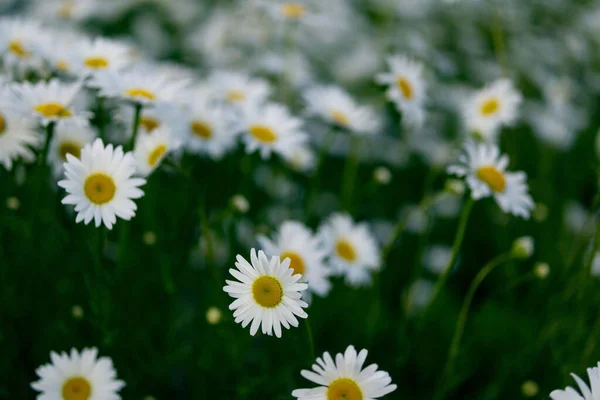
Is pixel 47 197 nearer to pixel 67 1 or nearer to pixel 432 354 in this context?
pixel 432 354

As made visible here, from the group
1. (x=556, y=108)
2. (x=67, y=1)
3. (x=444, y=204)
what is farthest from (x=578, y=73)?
(x=67, y=1)

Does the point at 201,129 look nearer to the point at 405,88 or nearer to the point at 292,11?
the point at 405,88

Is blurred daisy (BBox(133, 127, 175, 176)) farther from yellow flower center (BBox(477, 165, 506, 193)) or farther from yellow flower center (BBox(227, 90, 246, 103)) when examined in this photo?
yellow flower center (BBox(477, 165, 506, 193))

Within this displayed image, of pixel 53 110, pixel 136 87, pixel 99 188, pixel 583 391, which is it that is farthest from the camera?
pixel 136 87

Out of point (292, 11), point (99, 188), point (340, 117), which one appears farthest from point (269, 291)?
point (292, 11)

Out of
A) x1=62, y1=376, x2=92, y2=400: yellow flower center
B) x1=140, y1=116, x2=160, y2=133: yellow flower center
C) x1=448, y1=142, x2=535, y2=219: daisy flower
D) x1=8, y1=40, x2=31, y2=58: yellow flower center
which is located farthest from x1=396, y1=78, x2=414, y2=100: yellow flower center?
x1=62, y1=376, x2=92, y2=400: yellow flower center
